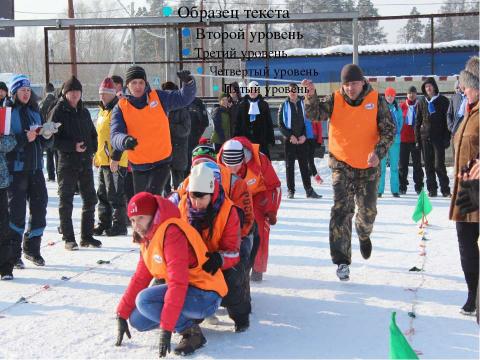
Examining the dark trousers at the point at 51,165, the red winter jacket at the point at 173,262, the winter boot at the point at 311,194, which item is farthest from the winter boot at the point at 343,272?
the dark trousers at the point at 51,165

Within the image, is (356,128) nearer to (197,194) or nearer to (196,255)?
(197,194)

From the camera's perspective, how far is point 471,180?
4129 mm

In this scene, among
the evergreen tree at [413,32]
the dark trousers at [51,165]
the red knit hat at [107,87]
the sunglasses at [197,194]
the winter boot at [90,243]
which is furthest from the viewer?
the evergreen tree at [413,32]

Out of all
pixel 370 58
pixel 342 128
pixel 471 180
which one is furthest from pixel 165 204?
pixel 370 58

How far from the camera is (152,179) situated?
6805mm

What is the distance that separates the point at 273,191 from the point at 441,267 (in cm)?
179

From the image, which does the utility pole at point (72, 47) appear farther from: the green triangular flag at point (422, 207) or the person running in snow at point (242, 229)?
the person running in snow at point (242, 229)

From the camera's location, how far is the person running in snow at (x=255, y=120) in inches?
428

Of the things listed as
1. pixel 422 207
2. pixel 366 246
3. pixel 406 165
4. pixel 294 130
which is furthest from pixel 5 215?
pixel 406 165

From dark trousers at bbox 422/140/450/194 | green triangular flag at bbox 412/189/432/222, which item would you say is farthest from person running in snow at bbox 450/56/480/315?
dark trousers at bbox 422/140/450/194

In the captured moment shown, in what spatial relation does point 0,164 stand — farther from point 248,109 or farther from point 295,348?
point 248,109

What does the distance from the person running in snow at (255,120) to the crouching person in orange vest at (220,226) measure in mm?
6301

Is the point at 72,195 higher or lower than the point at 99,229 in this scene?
higher

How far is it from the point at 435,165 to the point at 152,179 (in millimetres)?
6206
